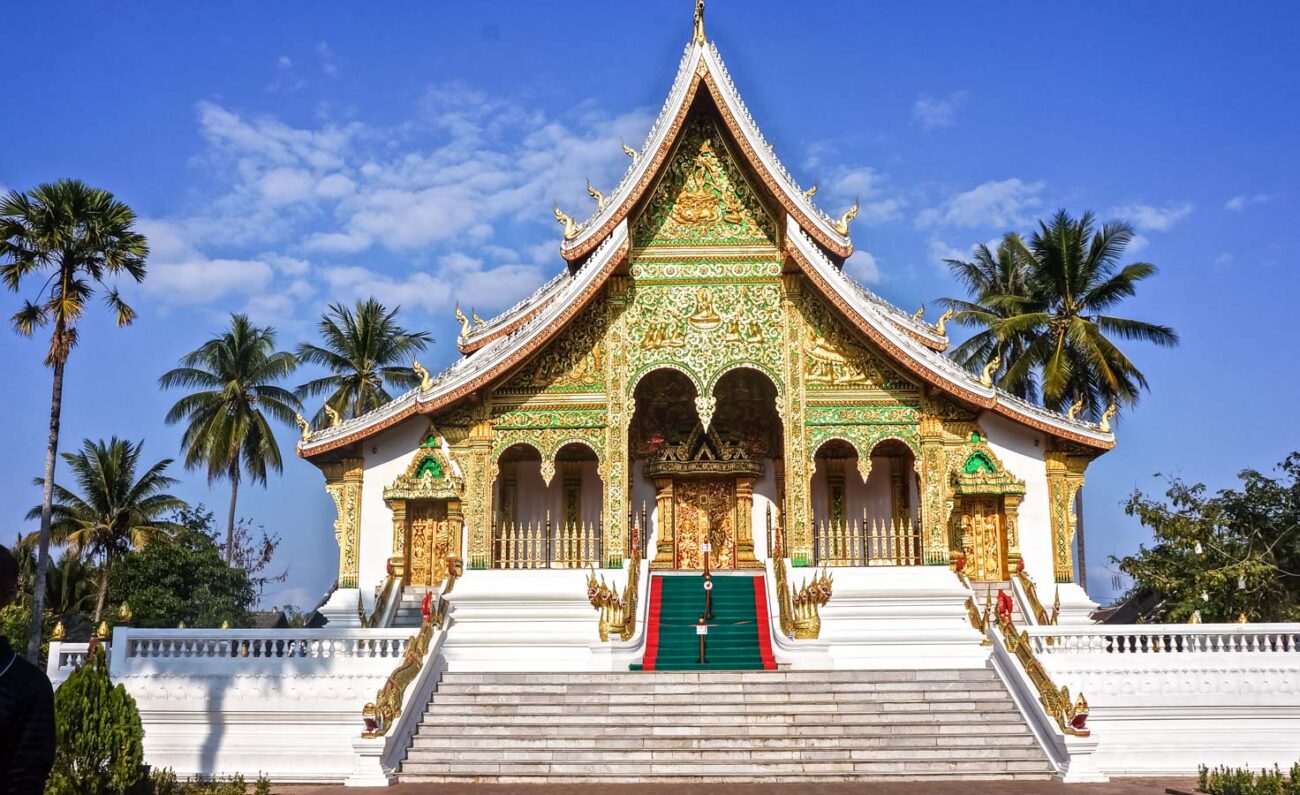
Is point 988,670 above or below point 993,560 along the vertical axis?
below

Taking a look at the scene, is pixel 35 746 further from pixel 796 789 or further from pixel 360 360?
pixel 360 360

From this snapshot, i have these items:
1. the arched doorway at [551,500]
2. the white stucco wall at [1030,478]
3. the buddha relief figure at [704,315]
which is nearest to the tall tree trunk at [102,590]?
the arched doorway at [551,500]

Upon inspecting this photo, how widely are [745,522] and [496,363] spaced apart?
522 cm

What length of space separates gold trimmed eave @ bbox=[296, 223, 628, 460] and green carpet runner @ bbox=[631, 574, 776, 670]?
3.94 metres

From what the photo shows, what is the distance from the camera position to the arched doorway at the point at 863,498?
18.5m

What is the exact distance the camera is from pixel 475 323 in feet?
65.2

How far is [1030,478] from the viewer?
17.0m

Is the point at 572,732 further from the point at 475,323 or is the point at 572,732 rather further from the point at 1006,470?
the point at 475,323

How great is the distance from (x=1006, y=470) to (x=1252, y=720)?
18.6 feet

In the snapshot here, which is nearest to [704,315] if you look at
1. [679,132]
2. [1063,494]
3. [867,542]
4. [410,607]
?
[679,132]

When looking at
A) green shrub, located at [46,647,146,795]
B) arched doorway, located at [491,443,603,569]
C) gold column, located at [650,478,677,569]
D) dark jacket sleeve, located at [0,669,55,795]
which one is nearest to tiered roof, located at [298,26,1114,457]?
arched doorway, located at [491,443,603,569]

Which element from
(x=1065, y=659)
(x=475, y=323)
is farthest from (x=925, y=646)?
(x=475, y=323)

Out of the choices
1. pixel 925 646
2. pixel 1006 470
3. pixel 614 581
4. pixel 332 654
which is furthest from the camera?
pixel 1006 470

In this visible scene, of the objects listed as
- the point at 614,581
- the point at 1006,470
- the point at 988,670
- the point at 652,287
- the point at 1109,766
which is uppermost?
the point at 652,287
